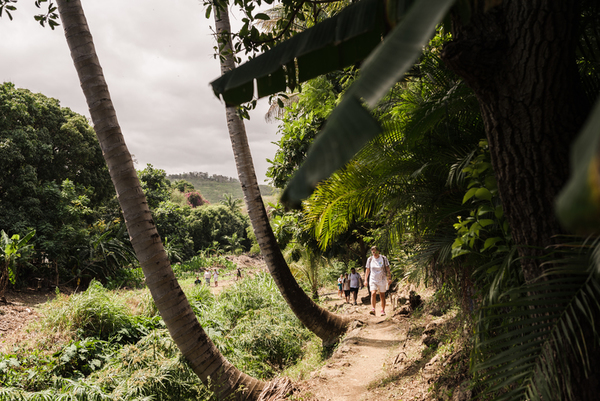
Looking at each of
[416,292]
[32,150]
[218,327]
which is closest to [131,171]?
[218,327]

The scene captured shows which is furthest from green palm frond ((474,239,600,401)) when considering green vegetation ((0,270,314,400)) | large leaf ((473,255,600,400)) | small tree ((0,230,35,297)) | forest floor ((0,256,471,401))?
small tree ((0,230,35,297))

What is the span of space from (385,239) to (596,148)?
3.63 meters

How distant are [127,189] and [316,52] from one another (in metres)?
2.98

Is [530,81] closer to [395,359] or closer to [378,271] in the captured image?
[395,359]

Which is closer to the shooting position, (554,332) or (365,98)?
(365,98)

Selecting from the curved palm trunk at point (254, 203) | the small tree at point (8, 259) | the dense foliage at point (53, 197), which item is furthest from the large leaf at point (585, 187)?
the dense foliage at point (53, 197)

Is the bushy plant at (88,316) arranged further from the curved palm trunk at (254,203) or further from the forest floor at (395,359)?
the curved palm trunk at (254,203)

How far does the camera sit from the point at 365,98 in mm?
534

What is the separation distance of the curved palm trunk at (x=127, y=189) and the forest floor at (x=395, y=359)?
1.71 m

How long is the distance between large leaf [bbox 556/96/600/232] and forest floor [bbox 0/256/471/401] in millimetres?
2460

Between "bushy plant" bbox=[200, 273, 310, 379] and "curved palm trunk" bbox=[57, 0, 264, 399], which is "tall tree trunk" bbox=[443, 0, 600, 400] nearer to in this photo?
"curved palm trunk" bbox=[57, 0, 264, 399]

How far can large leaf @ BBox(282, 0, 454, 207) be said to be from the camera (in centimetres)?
53

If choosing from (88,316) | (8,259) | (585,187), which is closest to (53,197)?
(8,259)

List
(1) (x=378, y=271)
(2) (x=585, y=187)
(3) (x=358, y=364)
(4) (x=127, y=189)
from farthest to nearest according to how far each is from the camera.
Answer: (1) (x=378, y=271) → (3) (x=358, y=364) → (4) (x=127, y=189) → (2) (x=585, y=187)
